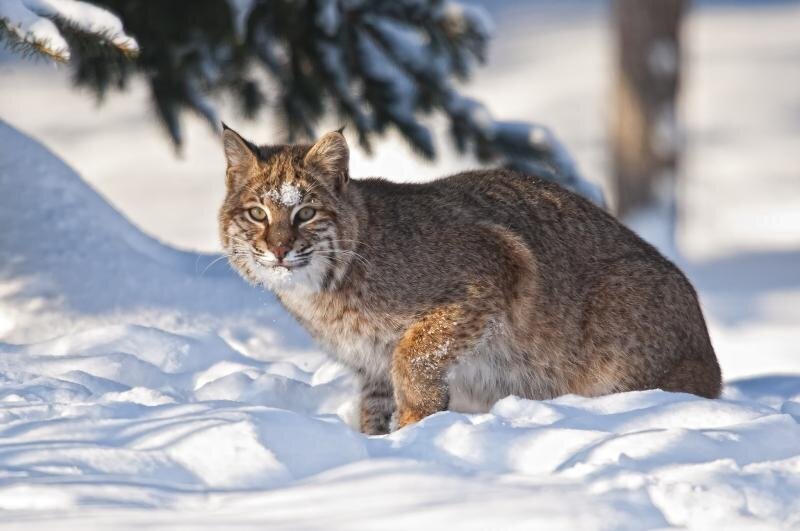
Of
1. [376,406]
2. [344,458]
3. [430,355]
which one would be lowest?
[344,458]

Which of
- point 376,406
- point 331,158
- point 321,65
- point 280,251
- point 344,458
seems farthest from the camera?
point 321,65

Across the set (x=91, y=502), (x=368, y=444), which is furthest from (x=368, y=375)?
(x=91, y=502)

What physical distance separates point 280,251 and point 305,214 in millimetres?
222

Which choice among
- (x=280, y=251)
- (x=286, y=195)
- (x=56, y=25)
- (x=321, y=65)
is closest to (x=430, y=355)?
(x=280, y=251)

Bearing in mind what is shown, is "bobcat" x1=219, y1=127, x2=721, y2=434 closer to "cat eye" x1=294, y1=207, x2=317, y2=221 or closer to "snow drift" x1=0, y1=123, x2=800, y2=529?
"cat eye" x1=294, y1=207, x2=317, y2=221

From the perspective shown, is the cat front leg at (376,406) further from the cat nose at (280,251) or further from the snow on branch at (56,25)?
the snow on branch at (56,25)

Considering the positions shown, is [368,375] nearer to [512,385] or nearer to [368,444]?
[512,385]

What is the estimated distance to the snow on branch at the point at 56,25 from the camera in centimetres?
524

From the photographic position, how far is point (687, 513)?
11.2 ft

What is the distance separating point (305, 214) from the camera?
501 centimetres

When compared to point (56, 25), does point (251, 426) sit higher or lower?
lower

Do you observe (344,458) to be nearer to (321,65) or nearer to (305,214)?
(305,214)

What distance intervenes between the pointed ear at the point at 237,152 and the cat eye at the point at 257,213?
0.73 feet

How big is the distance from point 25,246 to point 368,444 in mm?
3252
